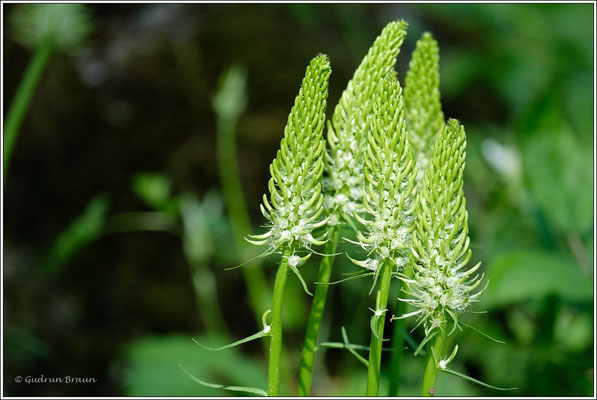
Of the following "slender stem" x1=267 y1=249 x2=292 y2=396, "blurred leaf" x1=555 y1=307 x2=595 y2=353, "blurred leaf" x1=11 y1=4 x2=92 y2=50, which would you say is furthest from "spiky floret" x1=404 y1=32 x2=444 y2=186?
"blurred leaf" x1=555 y1=307 x2=595 y2=353

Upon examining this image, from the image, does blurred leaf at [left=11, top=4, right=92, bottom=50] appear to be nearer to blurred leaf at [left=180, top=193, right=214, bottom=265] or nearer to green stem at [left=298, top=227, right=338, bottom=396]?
blurred leaf at [left=180, top=193, right=214, bottom=265]

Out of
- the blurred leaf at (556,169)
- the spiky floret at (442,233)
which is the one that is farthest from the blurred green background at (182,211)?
the spiky floret at (442,233)

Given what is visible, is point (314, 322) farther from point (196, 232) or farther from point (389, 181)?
point (196, 232)

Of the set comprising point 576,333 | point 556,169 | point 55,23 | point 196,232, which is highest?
point 55,23

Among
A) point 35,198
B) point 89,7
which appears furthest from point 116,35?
point 35,198

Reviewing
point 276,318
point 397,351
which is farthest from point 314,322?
point 397,351

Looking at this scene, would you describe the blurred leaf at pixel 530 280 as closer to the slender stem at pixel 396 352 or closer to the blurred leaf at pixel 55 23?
the slender stem at pixel 396 352
